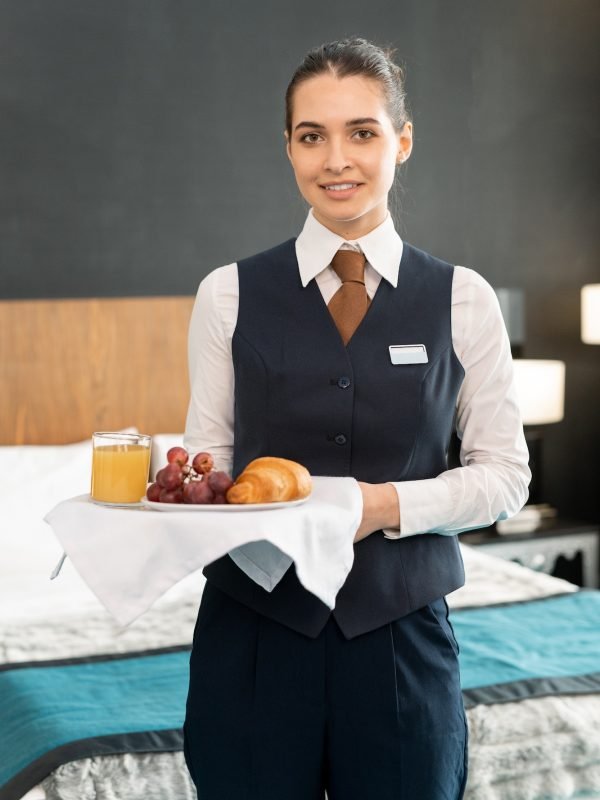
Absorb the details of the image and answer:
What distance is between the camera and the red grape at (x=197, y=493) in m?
1.26

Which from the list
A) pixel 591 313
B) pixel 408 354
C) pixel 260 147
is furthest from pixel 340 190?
pixel 591 313

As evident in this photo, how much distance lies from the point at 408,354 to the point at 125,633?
151cm

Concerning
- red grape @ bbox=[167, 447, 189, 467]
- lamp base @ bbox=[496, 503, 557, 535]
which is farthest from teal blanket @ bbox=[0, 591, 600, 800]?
lamp base @ bbox=[496, 503, 557, 535]

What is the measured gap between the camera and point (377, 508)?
4.46 feet

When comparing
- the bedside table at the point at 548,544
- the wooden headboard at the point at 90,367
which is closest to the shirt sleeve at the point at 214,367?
the wooden headboard at the point at 90,367

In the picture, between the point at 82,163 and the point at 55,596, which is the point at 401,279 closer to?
the point at 55,596

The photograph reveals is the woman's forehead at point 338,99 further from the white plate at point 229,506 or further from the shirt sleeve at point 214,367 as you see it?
the white plate at point 229,506

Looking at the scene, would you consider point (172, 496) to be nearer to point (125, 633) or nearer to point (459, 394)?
point (459, 394)

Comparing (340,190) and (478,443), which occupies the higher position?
(340,190)

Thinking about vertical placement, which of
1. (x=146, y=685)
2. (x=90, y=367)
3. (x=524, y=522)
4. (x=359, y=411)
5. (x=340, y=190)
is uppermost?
(x=340, y=190)

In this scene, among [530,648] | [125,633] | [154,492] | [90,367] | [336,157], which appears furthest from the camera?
[90,367]

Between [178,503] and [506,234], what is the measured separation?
3.53 metres

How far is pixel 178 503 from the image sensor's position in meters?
1.27

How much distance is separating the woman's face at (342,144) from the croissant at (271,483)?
383mm
